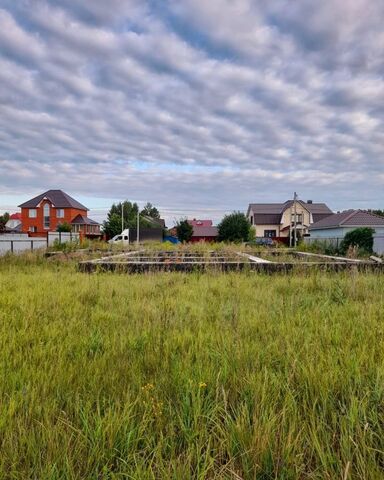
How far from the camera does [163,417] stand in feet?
6.01

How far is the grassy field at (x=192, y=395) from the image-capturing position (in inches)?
59.4

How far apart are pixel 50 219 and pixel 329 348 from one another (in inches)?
2290

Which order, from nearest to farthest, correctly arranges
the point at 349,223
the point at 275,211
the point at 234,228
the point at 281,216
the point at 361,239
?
the point at 361,239 < the point at 349,223 < the point at 234,228 < the point at 281,216 < the point at 275,211

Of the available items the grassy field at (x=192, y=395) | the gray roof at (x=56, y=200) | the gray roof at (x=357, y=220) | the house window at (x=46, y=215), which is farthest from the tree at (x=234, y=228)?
the grassy field at (x=192, y=395)

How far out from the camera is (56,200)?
56.3 meters

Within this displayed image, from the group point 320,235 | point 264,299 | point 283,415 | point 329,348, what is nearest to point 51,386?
point 283,415

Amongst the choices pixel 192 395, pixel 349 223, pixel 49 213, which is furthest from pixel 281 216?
pixel 192 395

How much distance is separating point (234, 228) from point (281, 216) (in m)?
18.1

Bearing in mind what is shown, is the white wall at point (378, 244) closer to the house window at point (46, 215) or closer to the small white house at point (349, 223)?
the small white house at point (349, 223)

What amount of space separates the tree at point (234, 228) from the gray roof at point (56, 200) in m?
Answer: 25.7

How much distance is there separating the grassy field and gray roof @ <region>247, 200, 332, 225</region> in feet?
181

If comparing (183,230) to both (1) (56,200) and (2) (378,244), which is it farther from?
(2) (378,244)

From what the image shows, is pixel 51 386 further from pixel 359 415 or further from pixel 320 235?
pixel 320 235

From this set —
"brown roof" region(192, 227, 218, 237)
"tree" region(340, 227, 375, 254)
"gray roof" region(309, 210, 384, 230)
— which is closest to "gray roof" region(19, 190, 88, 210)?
"brown roof" region(192, 227, 218, 237)
